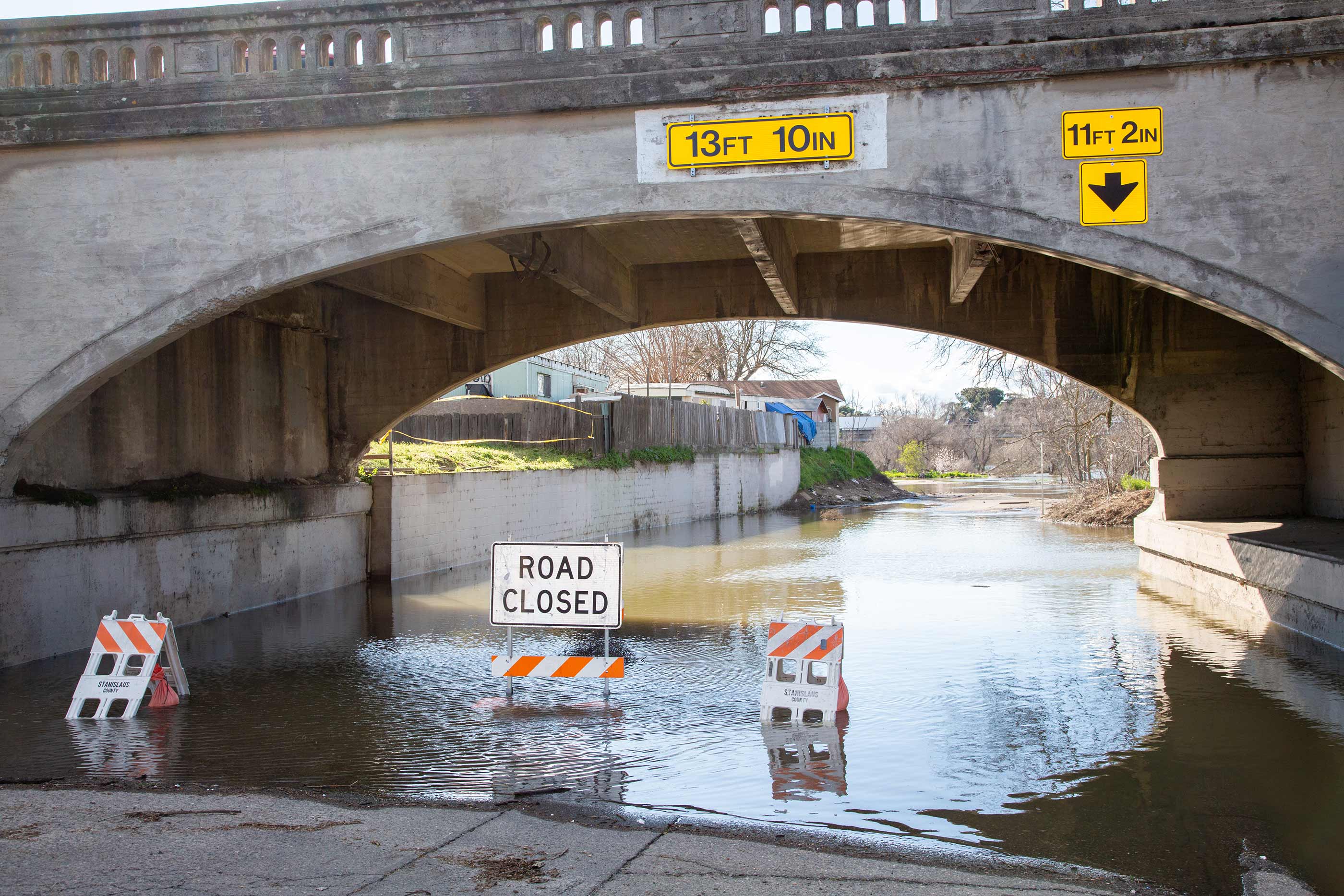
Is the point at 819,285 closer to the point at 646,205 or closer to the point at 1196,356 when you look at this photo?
the point at 1196,356

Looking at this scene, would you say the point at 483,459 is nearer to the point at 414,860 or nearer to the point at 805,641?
the point at 805,641

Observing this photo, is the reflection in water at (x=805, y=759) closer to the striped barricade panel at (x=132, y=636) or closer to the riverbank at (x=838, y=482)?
the striped barricade panel at (x=132, y=636)

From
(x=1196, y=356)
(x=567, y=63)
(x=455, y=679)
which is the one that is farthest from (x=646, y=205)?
(x=1196, y=356)

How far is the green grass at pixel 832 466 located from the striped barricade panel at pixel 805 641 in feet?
129

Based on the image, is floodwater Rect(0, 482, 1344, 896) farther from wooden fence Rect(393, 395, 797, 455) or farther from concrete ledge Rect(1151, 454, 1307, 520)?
wooden fence Rect(393, 395, 797, 455)

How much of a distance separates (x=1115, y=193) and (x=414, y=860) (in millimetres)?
7188

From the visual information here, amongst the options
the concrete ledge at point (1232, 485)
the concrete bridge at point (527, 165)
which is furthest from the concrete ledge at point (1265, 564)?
the concrete ledge at point (1232, 485)

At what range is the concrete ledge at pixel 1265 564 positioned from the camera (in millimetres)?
11523

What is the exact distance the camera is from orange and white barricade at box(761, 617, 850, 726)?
8.02 meters

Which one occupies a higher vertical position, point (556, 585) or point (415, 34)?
point (415, 34)

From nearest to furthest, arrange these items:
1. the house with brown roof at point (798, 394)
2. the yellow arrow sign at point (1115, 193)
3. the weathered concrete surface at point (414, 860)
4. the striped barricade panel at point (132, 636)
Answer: the weathered concrete surface at point (414, 860) → the striped barricade panel at point (132, 636) → the yellow arrow sign at point (1115, 193) → the house with brown roof at point (798, 394)

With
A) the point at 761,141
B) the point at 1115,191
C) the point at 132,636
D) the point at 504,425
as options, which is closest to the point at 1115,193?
the point at 1115,191

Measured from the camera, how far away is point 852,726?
7992 millimetres

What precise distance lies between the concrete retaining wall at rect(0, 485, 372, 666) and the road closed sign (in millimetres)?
5245
